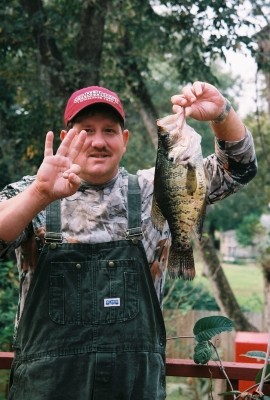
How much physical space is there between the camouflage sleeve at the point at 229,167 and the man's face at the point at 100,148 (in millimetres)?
341

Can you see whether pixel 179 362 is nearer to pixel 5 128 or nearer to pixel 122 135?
pixel 122 135

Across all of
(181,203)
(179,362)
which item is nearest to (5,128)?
(179,362)

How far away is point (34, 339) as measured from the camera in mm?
2154

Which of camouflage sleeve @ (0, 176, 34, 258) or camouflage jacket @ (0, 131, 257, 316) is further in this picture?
camouflage jacket @ (0, 131, 257, 316)

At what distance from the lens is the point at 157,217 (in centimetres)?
214

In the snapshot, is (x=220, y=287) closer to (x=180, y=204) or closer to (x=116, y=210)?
(x=116, y=210)

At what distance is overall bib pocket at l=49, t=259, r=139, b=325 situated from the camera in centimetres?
215

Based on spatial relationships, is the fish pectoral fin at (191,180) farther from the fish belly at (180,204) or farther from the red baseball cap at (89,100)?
the red baseball cap at (89,100)

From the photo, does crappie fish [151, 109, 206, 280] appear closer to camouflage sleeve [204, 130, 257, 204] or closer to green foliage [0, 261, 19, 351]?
camouflage sleeve [204, 130, 257, 204]

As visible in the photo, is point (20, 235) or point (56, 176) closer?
point (56, 176)

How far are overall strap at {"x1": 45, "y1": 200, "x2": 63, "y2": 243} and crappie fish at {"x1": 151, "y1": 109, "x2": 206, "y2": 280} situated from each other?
1.07 feet

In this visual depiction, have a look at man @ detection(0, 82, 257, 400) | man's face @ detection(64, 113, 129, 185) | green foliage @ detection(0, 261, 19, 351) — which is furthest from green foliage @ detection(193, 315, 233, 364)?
green foliage @ detection(0, 261, 19, 351)

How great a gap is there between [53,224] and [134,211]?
0.28 m

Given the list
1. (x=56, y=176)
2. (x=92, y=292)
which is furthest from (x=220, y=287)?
(x=56, y=176)
